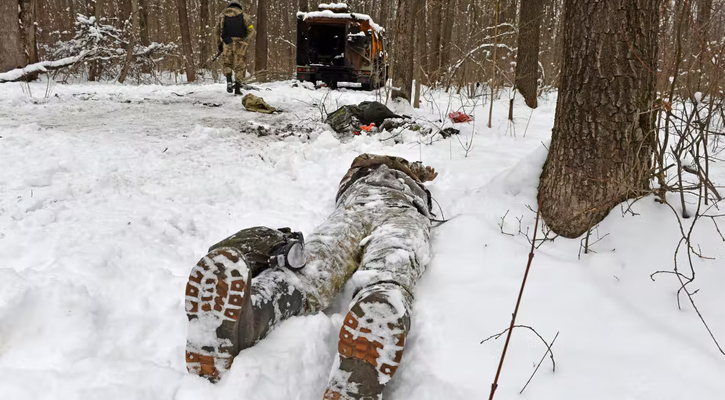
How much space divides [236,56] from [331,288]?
23.6ft

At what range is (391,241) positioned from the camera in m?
2.11

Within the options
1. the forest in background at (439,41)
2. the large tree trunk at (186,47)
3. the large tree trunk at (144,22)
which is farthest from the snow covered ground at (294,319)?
the large tree trunk at (144,22)

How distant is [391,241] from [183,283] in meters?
A: 1.03

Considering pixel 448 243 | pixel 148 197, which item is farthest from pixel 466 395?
pixel 148 197

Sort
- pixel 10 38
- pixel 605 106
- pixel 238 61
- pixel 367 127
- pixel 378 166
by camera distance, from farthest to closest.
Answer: pixel 238 61
pixel 10 38
pixel 367 127
pixel 378 166
pixel 605 106

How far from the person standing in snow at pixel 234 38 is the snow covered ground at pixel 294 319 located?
15.4 ft

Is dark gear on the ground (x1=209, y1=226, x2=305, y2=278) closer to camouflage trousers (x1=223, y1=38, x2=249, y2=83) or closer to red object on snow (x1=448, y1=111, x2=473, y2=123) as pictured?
red object on snow (x1=448, y1=111, x2=473, y2=123)

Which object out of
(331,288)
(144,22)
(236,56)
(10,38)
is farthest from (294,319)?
(144,22)

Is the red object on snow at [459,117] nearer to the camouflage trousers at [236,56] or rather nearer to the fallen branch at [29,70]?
the camouflage trousers at [236,56]

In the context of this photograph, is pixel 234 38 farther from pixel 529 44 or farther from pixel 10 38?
pixel 529 44

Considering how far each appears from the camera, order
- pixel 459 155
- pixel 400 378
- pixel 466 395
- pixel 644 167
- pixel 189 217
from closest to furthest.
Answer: pixel 466 395 → pixel 400 378 → pixel 644 167 → pixel 189 217 → pixel 459 155

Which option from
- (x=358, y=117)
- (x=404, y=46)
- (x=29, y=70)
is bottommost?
(x=358, y=117)

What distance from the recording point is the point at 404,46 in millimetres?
6809

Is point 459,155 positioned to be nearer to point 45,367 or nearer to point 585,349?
point 585,349
